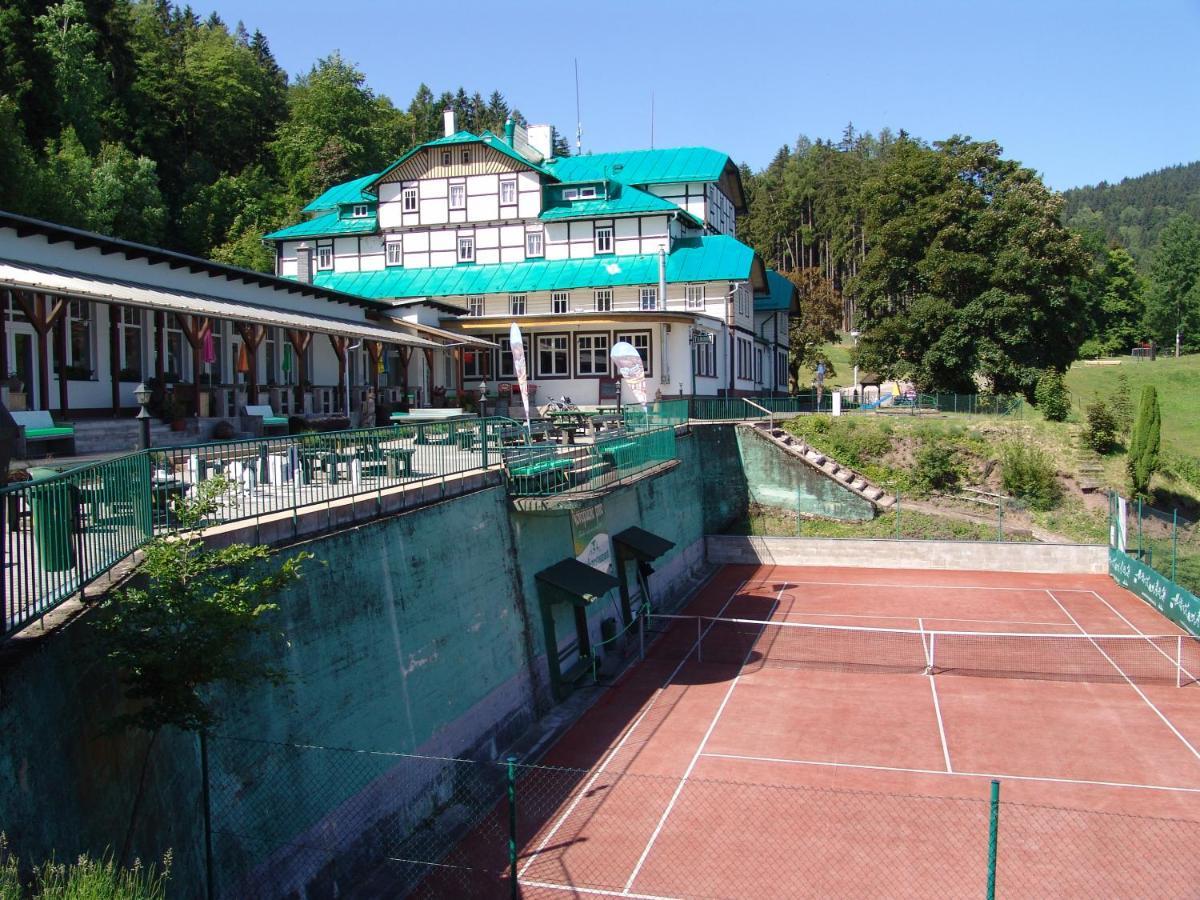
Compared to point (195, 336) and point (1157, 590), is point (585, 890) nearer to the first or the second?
point (195, 336)

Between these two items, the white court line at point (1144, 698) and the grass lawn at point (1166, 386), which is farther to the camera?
the grass lawn at point (1166, 386)

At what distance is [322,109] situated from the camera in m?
75.7

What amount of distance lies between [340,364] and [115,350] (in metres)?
8.08

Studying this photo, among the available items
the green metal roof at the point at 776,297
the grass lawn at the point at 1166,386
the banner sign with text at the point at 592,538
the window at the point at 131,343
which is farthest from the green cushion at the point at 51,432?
the grass lawn at the point at 1166,386

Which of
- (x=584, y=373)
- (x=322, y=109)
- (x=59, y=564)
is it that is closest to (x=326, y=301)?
(x=584, y=373)

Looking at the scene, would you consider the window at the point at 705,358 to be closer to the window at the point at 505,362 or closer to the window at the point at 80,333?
the window at the point at 505,362

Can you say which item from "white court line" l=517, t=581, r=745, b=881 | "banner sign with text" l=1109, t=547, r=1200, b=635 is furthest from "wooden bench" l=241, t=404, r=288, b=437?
"banner sign with text" l=1109, t=547, r=1200, b=635

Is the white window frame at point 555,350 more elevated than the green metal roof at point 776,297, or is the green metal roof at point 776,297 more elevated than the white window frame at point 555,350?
the green metal roof at point 776,297

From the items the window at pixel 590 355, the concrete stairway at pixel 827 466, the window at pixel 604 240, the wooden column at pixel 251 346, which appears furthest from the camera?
the window at pixel 604 240

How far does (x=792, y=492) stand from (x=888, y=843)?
23185 mm

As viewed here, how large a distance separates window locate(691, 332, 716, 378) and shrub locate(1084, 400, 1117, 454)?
15.0 meters

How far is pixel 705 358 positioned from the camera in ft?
140

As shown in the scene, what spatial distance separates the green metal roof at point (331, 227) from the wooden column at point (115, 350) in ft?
84.3

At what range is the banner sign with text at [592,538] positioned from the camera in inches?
834
